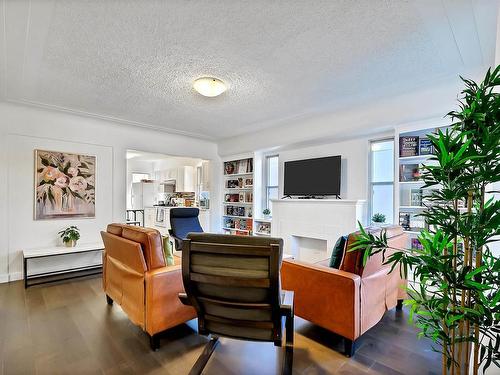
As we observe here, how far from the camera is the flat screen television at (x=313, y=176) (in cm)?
422

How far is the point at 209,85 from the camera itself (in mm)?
2889

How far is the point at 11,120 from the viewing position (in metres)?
3.64

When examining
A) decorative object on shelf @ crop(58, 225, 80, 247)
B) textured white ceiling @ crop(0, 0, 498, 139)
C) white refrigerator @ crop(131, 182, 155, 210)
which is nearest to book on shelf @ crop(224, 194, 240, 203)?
textured white ceiling @ crop(0, 0, 498, 139)

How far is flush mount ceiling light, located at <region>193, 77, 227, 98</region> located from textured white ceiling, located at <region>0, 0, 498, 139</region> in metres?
0.08

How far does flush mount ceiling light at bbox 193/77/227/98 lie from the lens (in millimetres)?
2859

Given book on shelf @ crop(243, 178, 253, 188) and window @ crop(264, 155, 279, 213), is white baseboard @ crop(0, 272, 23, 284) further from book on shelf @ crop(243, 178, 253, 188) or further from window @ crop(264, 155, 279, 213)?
window @ crop(264, 155, 279, 213)

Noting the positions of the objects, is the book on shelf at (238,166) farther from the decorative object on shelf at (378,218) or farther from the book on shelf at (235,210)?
the decorative object on shelf at (378,218)

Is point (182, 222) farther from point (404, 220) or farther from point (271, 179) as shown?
point (404, 220)

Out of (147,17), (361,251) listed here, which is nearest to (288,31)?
(147,17)

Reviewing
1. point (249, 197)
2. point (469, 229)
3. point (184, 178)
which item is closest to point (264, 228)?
point (249, 197)

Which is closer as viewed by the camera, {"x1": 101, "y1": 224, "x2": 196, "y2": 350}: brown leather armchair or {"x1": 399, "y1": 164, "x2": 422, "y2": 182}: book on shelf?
{"x1": 101, "y1": 224, "x2": 196, "y2": 350}: brown leather armchair

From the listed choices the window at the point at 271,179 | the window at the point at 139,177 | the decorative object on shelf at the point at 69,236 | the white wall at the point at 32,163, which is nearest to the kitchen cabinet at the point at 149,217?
the window at the point at 139,177

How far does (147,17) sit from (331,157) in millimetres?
3283

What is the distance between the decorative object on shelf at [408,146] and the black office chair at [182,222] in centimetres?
348
